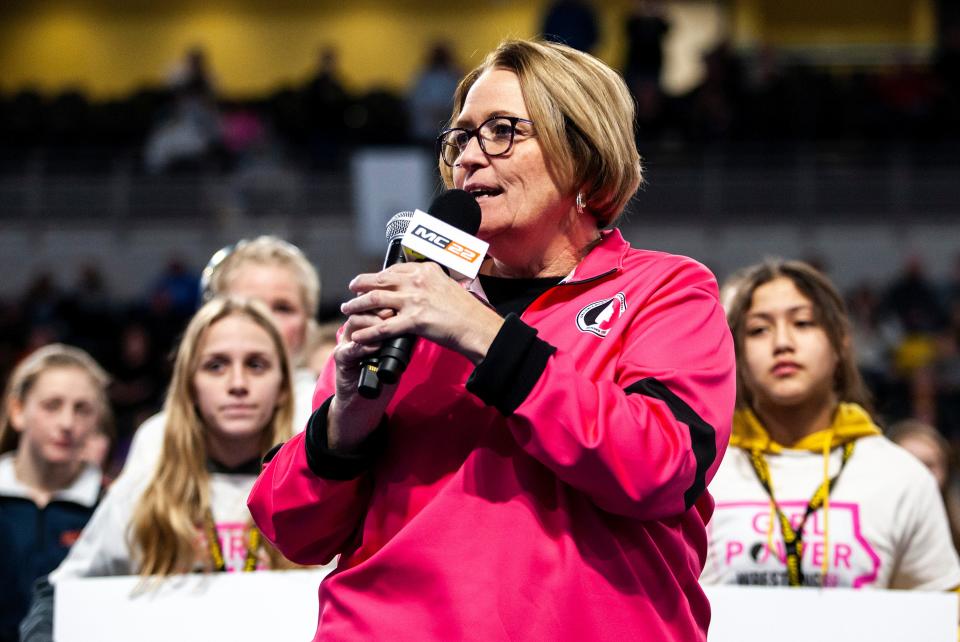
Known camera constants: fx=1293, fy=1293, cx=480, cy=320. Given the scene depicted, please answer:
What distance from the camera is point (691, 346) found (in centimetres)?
217

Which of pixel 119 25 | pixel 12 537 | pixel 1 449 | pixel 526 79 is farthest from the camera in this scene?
pixel 119 25

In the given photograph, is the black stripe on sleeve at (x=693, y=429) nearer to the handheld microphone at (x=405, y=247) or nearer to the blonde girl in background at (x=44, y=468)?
the handheld microphone at (x=405, y=247)

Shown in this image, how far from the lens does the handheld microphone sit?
6.41 feet

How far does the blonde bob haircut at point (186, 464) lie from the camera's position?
11.5 ft

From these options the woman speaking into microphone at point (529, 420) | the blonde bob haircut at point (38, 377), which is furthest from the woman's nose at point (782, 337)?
the blonde bob haircut at point (38, 377)

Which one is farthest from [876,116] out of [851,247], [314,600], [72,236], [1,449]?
[314,600]

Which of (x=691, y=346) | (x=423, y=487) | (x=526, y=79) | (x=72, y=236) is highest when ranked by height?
(x=526, y=79)

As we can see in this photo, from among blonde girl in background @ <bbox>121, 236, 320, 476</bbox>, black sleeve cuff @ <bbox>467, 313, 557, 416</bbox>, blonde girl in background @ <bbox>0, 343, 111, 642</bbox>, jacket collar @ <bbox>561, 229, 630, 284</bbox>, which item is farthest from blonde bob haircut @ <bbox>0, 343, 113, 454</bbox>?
black sleeve cuff @ <bbox>467, 313, 557, 416</bbox>

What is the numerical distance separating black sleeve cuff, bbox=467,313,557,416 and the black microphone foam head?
0.25 metres

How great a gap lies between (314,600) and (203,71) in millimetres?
12027

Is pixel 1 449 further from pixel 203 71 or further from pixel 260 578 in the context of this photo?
pixel 203 71

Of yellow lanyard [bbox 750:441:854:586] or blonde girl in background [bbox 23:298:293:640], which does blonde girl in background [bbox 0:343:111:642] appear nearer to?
blonde girl in background [bbox 23:298:293:640]

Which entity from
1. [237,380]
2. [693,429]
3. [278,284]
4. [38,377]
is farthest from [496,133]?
[38,377]

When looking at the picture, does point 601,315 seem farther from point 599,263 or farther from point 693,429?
point 693,429
